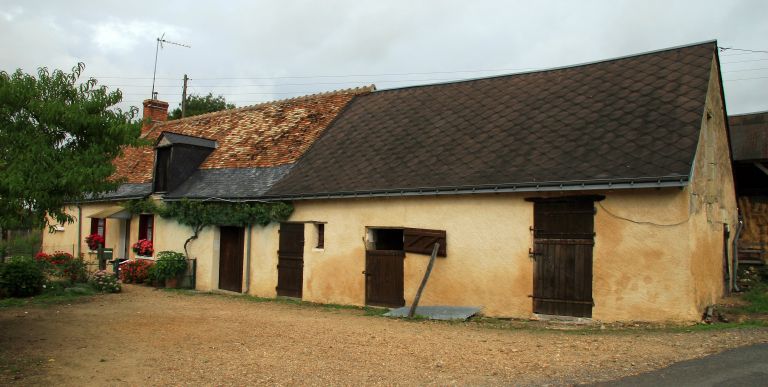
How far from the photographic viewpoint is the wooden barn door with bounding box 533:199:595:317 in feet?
31.2

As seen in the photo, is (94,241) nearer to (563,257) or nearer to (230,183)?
(230,183)

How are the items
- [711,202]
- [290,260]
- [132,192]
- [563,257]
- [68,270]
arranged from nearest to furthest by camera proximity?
[563,257], [711,202], [290,260], [68,270], [132,192]

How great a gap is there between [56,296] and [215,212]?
4.01 m

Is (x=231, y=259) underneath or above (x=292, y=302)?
above

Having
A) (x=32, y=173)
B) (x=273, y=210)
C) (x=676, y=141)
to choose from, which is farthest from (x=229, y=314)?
(x=676, y=141)

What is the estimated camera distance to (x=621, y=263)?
9188mm

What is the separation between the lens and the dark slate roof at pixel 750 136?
606 inches

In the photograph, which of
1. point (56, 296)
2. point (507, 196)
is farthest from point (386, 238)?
point (56, 296)

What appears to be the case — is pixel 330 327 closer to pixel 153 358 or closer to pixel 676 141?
pixel 153 358

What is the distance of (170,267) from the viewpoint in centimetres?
1497

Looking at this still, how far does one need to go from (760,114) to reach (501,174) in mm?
11785

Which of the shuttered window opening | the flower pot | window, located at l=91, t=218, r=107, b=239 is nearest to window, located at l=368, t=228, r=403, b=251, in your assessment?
the flower pot

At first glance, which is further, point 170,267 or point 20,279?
point 170,267

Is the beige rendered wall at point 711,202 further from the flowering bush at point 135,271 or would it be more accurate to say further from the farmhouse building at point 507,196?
the flowering bush at point 135,271
